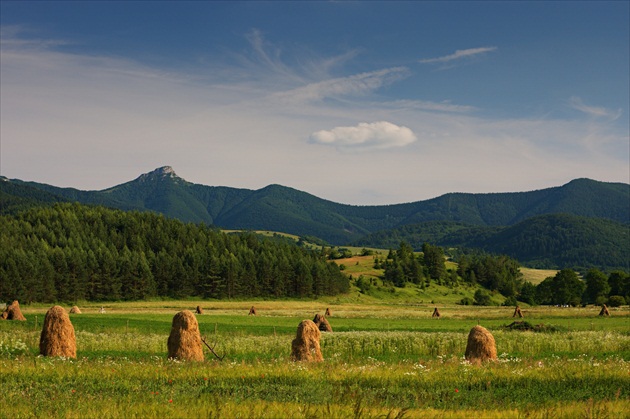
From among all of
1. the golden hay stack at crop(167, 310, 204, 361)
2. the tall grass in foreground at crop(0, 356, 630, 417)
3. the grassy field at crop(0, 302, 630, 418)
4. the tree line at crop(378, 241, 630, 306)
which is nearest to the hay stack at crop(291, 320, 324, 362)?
the golden hay stack at crop(167, 310, 204, 361)

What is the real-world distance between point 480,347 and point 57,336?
839 inches

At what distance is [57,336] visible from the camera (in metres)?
28.3

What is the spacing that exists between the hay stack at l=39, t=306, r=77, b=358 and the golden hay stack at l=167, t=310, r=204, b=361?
6005 mm

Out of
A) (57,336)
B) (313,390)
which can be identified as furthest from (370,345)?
(313,390)

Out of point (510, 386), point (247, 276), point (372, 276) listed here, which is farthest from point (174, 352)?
point (372, 276)

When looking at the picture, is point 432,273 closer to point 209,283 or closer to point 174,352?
point 209,283

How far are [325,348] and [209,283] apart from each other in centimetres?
10381

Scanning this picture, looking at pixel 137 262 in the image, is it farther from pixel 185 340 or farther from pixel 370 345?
pixel 185 340

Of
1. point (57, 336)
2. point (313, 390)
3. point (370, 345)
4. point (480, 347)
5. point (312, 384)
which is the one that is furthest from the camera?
point (370, 345)

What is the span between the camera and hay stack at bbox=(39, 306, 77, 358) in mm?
28078

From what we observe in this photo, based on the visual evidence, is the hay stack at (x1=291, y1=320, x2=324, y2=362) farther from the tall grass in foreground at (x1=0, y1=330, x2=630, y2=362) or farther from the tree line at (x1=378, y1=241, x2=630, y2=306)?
the tree line at (x1=378, y1=241, x2=630, y2=306)

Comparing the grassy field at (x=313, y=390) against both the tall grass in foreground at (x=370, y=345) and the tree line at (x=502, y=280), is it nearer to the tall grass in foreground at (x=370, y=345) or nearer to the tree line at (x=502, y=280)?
the tall grass in foreground at (x=370, y=345)

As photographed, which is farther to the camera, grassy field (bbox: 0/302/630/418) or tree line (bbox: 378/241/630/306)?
tree line (bbox: 378/241/630/306)

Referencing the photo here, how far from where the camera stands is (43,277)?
10838 cm
